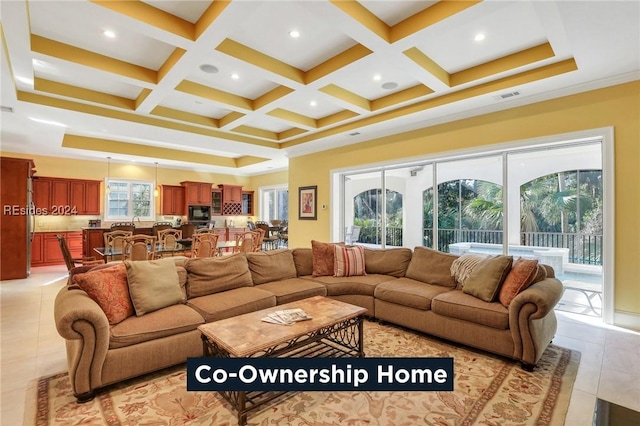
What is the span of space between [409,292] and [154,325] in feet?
8.28

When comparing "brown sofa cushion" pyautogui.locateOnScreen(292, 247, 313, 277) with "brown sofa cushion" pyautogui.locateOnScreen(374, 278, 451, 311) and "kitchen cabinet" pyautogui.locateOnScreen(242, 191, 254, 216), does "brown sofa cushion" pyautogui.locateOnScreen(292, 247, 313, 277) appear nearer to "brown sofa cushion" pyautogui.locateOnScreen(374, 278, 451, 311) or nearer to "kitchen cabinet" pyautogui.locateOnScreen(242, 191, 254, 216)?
"brown sofa cushion" pyautogui.locateOnScreen(374, 278, 451, 311)

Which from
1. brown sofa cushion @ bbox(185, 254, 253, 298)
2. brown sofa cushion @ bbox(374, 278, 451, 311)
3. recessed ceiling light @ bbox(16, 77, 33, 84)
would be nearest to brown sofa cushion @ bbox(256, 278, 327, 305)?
brown sofa cushion @ bbox(185, 254, 253, 298)

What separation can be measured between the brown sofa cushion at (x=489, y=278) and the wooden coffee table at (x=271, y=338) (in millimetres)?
1309

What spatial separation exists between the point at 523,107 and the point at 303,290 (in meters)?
3.96

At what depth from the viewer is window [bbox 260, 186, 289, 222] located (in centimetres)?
1120

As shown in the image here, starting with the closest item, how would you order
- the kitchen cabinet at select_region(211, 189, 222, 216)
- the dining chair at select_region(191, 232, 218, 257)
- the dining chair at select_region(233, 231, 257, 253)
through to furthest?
the dining chair at select_region(191, 232, 218, 257) < the dining chair at select_region(233, 231, 257, 253) < the kitchen cabinet at select_region(211, 189, 222, 216)

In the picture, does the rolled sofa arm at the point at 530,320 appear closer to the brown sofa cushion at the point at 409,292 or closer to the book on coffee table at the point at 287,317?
the brown sofa cushion at the point at 409,292

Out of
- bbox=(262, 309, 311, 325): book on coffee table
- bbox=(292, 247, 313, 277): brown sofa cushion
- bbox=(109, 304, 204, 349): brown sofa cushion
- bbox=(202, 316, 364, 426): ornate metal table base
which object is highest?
bbox=(292, 247, 313, 277): brown sofa cushion

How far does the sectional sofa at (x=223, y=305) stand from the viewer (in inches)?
88.6

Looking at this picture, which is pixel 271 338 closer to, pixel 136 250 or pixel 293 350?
pixel 293 350

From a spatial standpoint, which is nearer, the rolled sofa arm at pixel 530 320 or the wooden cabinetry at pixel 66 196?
the rolled sofa arm at pixel 530 320

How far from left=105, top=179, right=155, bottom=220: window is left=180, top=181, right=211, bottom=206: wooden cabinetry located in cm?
98

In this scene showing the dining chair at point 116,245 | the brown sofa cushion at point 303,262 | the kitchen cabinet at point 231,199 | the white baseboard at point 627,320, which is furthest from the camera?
the kitchen cabinet at point 231,199

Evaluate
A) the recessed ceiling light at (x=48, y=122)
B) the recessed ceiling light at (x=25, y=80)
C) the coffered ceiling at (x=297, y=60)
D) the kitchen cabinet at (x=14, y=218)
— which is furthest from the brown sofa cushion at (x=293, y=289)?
the kitchen cabinet at (x=14, y=218)
